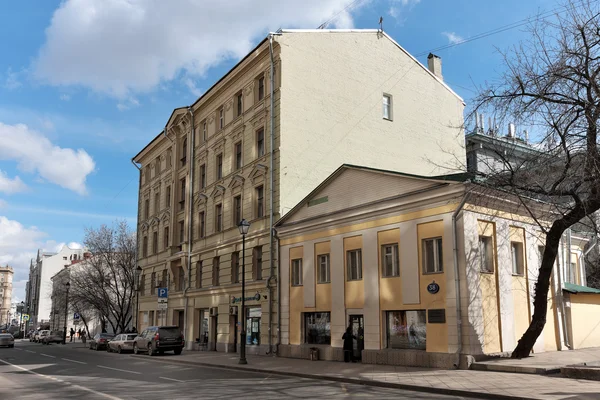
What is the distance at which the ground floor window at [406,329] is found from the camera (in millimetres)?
19328

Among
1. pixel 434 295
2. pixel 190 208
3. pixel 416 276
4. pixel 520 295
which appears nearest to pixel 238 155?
pixel 190 208

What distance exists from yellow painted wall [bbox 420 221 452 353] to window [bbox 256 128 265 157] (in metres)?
11.9

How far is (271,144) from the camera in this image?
1094 inches

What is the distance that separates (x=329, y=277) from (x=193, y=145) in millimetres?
17639

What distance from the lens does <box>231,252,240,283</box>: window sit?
30.4 m

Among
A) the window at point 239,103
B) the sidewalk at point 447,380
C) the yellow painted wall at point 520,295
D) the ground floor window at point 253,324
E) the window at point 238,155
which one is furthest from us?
the window at point 239,103

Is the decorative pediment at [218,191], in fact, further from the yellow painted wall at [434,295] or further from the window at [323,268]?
the yellow painted wall at [434,295]

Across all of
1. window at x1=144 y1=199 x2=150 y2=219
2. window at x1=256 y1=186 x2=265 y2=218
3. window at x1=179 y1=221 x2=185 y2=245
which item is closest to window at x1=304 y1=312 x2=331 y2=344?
window at x1=256 y1=186 x2=265 y2=218

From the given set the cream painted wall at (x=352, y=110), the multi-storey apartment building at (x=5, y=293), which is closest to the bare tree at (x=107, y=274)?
the cream painted wall at (x=352, y=110)

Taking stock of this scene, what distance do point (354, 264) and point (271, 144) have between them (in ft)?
27.9

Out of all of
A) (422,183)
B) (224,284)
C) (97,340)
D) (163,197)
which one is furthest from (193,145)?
(422,183)

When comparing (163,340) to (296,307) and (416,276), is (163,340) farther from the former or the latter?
(416,276)

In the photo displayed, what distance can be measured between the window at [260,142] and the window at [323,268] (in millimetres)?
7538

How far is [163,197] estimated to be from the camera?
41.8 metres
